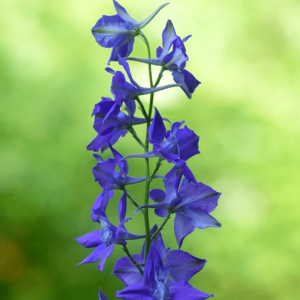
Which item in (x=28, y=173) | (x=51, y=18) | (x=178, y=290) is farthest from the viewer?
(x=51, y=18)

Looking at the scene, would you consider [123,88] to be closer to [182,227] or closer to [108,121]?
[108,121]

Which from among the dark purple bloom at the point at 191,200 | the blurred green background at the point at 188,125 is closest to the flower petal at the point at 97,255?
the dark purple bloom at the point at 191,200

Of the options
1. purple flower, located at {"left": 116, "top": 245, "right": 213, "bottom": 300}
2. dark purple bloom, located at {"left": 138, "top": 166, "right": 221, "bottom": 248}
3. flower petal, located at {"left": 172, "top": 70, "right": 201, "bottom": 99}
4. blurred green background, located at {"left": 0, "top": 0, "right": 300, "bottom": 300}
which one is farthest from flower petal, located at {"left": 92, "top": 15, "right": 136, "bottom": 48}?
blurred green background, located at {"left": 0, "top": 0, "right": 300, "bottom": 300}

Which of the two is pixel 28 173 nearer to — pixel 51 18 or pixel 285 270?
pixel 51 18

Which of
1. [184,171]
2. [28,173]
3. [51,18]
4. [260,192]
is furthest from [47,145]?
[184,171]

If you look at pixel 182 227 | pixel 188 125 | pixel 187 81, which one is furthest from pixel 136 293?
pixel 188 125

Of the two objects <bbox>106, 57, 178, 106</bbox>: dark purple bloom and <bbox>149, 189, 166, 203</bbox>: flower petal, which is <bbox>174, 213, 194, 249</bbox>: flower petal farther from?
<bbox>106, 57, 178, 106</bbox>: dark purple bloom

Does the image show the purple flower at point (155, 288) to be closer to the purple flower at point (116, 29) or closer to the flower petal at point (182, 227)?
the flower petal at point (182, 227)
